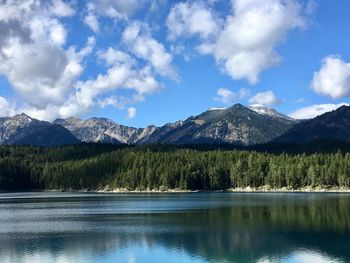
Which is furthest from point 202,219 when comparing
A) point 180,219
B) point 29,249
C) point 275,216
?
point 29,249

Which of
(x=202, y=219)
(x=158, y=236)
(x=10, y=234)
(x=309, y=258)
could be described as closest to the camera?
(x=309, y=258)

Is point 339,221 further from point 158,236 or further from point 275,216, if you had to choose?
point 158,236

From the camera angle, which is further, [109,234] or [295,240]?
[109,234]

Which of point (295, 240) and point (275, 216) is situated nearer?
point (295, 240)

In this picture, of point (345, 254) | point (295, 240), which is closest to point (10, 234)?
point (295, 240)

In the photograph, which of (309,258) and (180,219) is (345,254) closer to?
(309,258)

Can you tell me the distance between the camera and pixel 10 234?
78438 millimetres

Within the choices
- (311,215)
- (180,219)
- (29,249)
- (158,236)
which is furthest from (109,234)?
(311,215)

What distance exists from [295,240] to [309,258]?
35.9ft

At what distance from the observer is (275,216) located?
308 feet

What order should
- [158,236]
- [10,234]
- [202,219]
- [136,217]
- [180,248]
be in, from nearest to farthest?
1. [180,248]
2. [158,236]
3. [10,234]
4. [202,219]
5. [136,217]

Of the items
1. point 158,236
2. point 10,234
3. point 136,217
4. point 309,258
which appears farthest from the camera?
point 136,217

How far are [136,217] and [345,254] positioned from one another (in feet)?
181

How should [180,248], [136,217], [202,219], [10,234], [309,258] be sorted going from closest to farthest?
[309,258], [180,248], [10,234], [202,219], [136,217]
